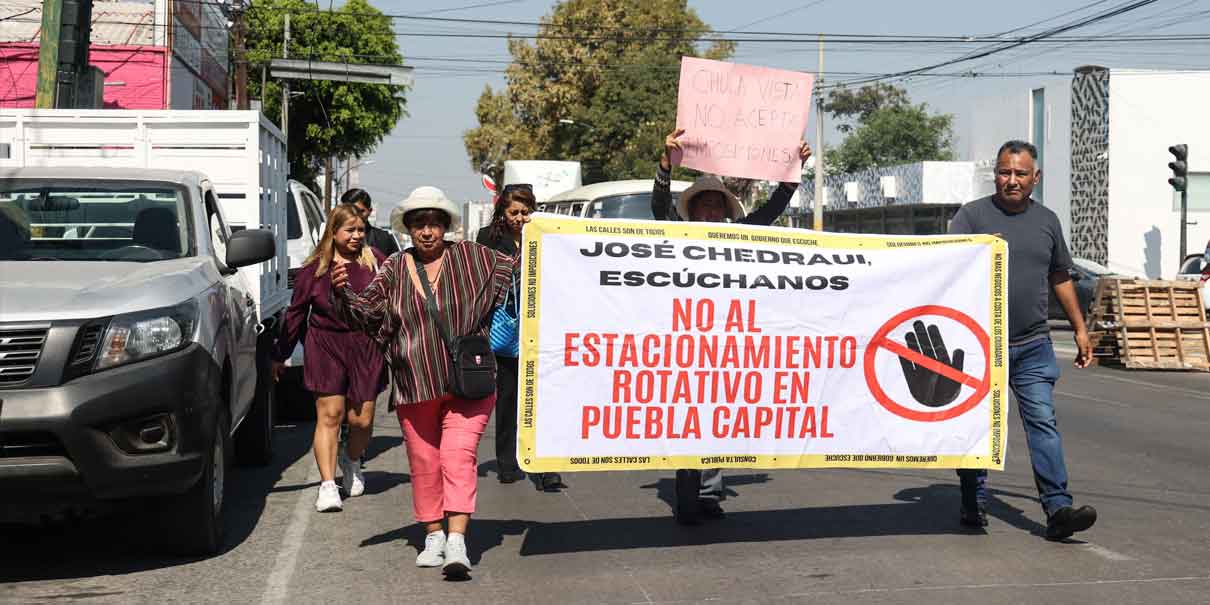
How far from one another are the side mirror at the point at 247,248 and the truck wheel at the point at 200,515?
939mm

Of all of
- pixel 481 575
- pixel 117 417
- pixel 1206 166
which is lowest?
pixel 481 575

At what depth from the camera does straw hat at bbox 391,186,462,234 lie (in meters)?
6.77

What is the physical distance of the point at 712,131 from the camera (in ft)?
27.2

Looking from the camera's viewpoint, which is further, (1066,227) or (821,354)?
(1066,227)

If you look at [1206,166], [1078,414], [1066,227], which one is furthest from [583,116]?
[1078,414]

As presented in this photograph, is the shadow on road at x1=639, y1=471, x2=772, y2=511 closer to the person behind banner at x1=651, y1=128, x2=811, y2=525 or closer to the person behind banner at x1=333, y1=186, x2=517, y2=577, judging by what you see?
the person behind banner at x1=651, y1=128, x2=811, y2=525

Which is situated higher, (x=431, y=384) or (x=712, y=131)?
(x=712, y=131)

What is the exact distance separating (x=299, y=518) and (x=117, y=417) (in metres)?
2.21

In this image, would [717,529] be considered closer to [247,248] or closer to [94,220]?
[247,248]

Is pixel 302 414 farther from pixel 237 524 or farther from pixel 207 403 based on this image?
pixel 207 403

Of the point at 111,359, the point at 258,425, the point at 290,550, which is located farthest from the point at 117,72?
the point at 111,359

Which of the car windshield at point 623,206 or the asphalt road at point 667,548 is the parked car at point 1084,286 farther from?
the asphalt road at point 667,548

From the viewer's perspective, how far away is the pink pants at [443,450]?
6.62 metres

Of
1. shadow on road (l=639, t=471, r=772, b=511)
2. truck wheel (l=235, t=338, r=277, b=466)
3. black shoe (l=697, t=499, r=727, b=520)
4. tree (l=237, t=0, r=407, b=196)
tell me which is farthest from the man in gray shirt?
tree (l=237, t=0, r=407, b=196)
